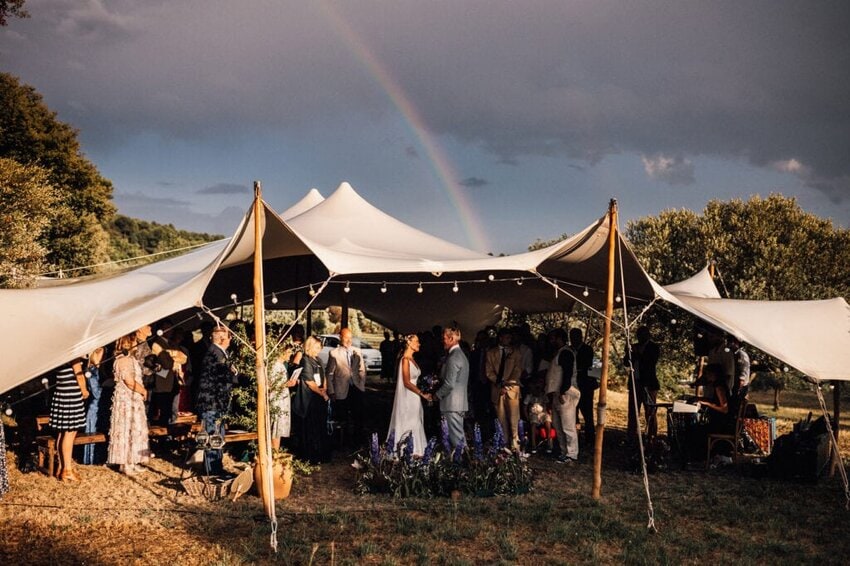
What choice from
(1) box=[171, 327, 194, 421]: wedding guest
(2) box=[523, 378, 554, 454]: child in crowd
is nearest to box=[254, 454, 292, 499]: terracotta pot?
(1) box=[171, 327, 194, 421]: wedding guest

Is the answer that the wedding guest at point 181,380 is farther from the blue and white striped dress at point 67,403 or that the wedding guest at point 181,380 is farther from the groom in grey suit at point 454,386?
the groom in grey suit at point 454,386

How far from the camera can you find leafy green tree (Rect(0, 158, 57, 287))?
50.4ft

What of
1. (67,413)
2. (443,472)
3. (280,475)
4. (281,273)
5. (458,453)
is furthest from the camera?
(281,273)

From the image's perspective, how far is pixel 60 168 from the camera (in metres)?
26.5

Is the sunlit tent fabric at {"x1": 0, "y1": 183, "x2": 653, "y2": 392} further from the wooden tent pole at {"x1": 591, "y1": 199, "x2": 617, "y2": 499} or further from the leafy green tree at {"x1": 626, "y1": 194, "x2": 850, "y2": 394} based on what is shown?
the leafy green tree at {"x1": 626, "y1": 194, "x2": 850, "y2": 394}

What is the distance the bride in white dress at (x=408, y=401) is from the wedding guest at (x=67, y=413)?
3319 millimetres

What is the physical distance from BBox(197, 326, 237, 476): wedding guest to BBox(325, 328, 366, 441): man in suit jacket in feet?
6.15

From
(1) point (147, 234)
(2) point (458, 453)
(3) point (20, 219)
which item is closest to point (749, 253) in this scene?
(2) point (458, 453)

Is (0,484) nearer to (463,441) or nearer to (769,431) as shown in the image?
(463,441)

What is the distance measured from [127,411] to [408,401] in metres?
3.16

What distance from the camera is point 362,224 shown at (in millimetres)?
9922

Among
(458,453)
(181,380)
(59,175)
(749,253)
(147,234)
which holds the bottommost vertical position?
(458,453)

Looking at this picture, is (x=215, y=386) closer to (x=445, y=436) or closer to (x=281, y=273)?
(x=445, y=436)

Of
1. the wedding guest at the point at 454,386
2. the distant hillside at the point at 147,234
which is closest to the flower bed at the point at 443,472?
the wedding guest at the point at 454,386
